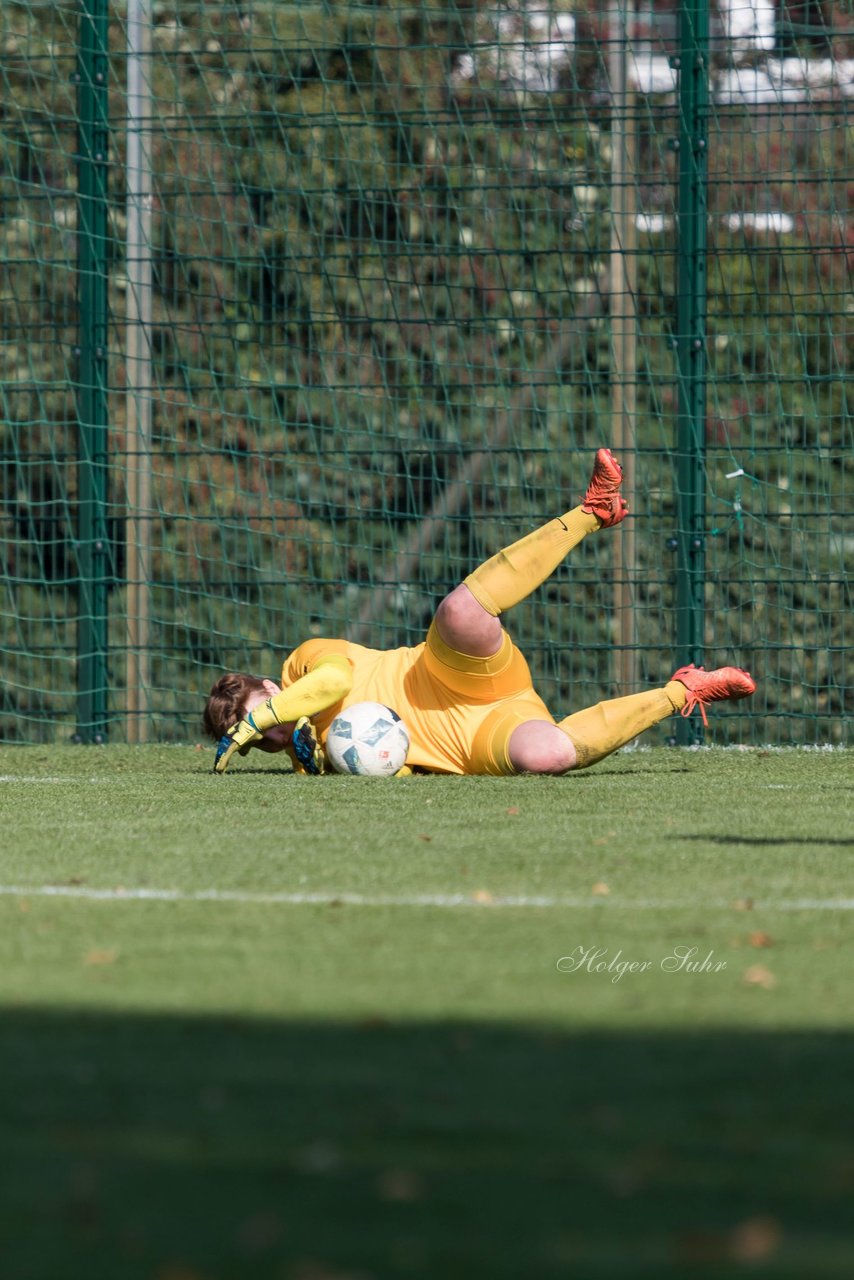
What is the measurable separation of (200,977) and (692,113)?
649 centimetres

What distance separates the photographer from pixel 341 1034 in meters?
2.81

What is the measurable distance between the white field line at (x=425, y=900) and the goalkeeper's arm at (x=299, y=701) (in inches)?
97.8

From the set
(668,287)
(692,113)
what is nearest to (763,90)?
(692,113)

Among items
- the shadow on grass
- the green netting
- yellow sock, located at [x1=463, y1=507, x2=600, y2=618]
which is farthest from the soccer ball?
the shadow on grass

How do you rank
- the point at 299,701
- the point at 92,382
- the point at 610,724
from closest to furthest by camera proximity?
the point at 299,701, the point at 610,724, the point at 92,382

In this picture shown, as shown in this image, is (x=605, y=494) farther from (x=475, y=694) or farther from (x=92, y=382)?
(x=92, y=382)

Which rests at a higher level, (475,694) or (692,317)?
(692,317)

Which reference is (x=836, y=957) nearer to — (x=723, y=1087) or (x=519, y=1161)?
(x=723, y=1087)

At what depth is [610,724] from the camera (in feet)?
22.4

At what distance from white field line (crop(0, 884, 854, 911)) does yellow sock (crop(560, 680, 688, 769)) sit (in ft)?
9.13

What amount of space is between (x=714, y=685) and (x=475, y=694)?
827 millimetres

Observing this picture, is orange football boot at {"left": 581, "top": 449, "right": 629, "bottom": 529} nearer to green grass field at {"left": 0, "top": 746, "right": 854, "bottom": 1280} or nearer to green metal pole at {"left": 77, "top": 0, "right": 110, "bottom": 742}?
green grass field at {"left": 0, "top": 746, "right": 854, "bottom": 1280}

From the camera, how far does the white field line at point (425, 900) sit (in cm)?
386

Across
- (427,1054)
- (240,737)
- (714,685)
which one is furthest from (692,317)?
(427,1054)
